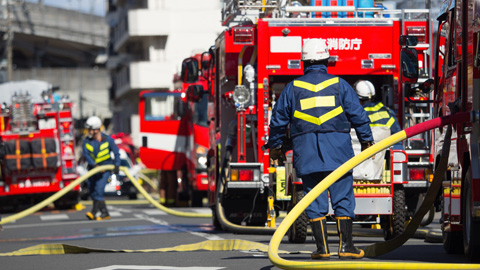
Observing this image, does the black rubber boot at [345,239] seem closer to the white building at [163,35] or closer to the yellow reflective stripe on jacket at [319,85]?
the yellow reflective stripe on jacket at [319,85]

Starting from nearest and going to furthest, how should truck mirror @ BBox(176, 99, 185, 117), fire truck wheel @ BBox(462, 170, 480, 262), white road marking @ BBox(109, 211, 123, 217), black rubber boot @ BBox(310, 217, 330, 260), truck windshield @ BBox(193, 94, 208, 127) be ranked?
fire truck wheel @ BBox(462, 170, 480, 262)
black rubber boot @ BBox(310, 217, 330, 260)
truck mirror @ BBox(176, 99, 185, 117)
white road marking @ BBox(109, 211, 123, 217)
truck windshield @ BBox(193, 94, 208, 127)

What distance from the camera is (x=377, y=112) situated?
13953 mm

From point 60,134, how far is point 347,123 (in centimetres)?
1723

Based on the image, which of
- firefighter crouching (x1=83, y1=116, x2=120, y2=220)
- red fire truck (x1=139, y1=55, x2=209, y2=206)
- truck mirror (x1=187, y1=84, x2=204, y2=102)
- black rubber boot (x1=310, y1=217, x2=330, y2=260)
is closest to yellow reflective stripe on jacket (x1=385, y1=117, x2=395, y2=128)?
black rubber boot (x1=310, y1=217, x2=330, y2=260)

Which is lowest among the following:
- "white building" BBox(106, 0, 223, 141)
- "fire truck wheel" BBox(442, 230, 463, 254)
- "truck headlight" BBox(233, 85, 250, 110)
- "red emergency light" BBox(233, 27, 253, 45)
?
"fire truck wheel" BBox(442, 230, 463, 254)

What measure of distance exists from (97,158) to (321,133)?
1150cm

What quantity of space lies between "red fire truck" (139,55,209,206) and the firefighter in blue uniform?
10.2 metres

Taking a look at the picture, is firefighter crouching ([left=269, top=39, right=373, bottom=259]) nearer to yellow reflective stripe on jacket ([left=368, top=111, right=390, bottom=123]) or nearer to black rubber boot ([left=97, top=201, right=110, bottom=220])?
yellow reflective stripe on jacket ([left=368, top=111, right=390, bottom=123])

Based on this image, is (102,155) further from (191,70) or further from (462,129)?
(462,129)

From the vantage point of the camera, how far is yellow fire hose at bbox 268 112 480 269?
829 centimetres

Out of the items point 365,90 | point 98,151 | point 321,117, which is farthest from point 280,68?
point 98,151

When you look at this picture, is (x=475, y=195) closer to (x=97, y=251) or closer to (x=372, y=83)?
(x=97, y=251)

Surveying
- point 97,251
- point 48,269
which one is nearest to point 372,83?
point 97,251

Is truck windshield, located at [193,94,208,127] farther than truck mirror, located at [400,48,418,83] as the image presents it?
Yes
